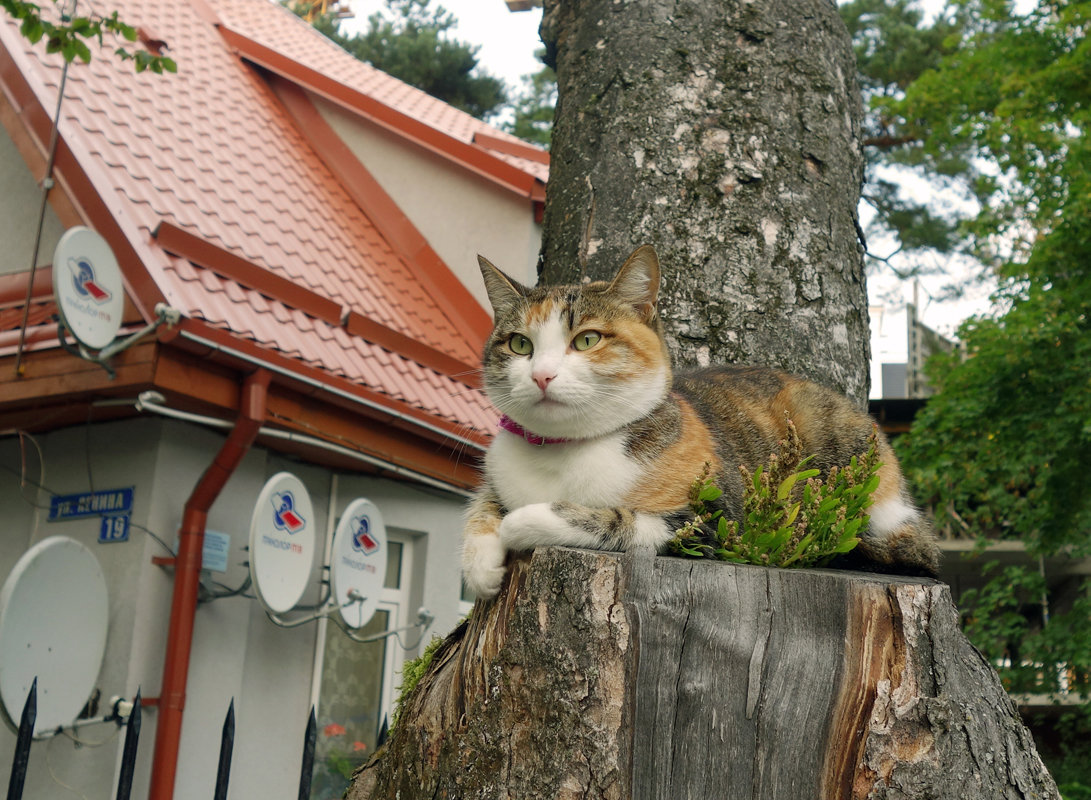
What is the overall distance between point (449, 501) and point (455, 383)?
1.15 m

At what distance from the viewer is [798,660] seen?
186cm

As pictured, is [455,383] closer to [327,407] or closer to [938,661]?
[327,407]

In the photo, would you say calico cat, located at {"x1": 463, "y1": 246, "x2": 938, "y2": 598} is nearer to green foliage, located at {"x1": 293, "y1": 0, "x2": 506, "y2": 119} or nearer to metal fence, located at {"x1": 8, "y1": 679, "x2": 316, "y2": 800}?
metal fence, located at {"x1": 8, "y1": 679, "x2": 316, "y2": 800}

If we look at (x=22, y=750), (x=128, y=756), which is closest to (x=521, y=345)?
(x=128, y=756)

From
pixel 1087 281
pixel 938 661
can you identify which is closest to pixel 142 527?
pixel 938 661

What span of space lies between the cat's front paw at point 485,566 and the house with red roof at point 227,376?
11.3 feet

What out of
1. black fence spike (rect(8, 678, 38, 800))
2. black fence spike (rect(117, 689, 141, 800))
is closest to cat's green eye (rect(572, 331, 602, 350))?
black fence spike (rect(117, 689, 141, 800))

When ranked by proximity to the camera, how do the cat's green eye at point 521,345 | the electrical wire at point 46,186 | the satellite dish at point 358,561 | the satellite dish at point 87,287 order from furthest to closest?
the satellite dish at point 358,561
the electrical wire at point 46,186
the satellite dish at point 87,287
the cat's green eye at point 521,345

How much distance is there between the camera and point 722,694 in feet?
6.03

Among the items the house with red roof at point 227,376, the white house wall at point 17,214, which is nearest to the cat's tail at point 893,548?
the house with red roof at point 227,376

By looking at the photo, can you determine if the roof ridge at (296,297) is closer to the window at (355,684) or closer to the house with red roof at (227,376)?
the house with red roof at (227,376)

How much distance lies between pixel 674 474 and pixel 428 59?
18661 millimetres

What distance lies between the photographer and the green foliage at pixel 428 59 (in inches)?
763

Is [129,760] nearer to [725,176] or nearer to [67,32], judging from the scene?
[725,176]
